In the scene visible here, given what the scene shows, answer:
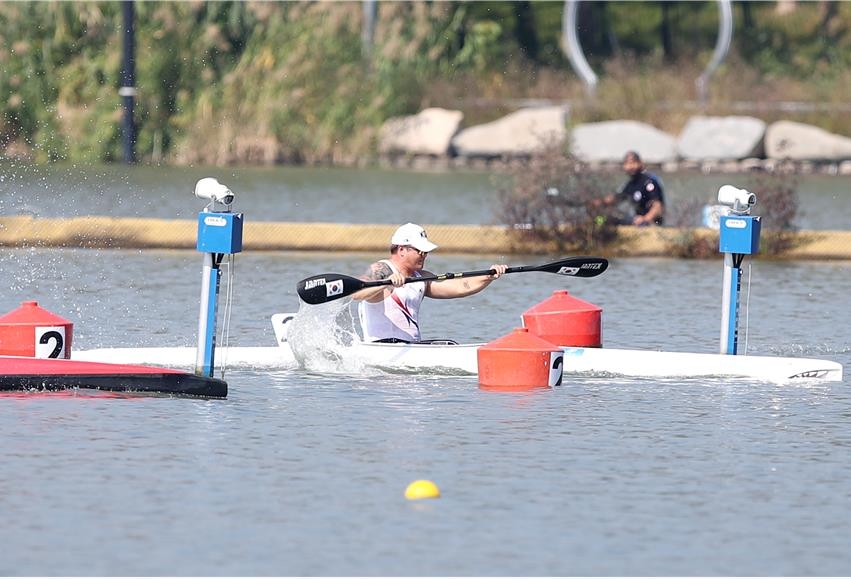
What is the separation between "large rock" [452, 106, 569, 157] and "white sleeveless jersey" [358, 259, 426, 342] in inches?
1115

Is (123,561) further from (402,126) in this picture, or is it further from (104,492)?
→ (402,126)

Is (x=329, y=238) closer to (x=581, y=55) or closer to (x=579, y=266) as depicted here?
(x=579, y=266)

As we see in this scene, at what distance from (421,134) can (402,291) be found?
3016cm

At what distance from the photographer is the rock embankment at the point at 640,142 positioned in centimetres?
4350

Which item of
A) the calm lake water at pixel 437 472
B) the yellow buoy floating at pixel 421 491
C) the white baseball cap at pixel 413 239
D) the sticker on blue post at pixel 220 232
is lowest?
the calm lake water at pixel 437 472

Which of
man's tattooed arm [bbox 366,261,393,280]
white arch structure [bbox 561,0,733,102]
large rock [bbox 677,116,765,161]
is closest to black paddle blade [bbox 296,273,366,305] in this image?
man's tattooed arm [bbox 366,261,393,280]

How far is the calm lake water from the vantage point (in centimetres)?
930

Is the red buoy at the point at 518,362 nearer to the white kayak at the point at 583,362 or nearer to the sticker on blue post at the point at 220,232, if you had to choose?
the white kayak at the point at 583,362

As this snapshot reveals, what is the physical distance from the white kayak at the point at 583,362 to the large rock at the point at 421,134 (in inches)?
1184

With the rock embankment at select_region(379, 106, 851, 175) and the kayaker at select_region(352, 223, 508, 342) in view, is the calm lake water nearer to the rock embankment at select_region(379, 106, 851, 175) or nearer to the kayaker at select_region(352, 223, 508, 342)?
the kayaker at select_region(352, 223, 508, 342)

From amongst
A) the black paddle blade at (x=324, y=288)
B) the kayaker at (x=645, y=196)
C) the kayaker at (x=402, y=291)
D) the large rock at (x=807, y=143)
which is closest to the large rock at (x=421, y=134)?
the large rock at (x=807, y=143)

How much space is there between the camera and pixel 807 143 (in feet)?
144

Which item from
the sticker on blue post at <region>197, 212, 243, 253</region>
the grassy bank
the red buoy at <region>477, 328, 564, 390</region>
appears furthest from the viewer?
the grassy bank

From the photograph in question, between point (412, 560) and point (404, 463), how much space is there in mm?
2348
